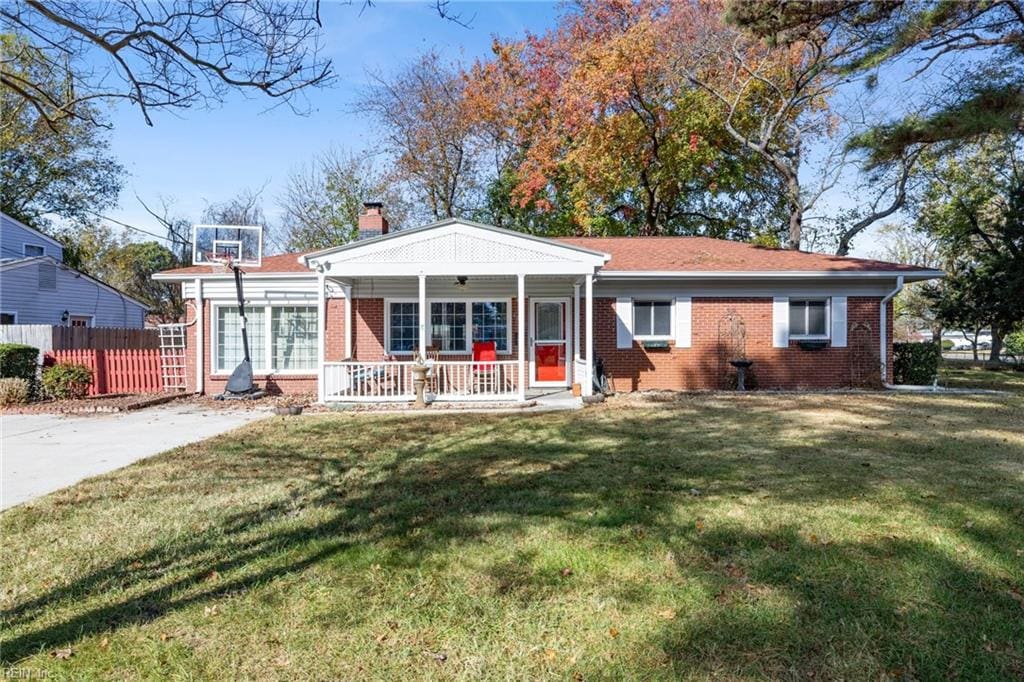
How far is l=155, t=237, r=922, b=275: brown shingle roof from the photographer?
43.3ft

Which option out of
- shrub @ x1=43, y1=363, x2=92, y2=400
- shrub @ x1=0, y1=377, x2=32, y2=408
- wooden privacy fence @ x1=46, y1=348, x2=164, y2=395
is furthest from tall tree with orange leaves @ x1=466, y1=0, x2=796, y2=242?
shrub @ x1=0, y1=377, x2=32, y2=408

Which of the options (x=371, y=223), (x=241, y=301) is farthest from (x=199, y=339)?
(x=371, y=223)

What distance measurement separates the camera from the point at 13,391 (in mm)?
11766

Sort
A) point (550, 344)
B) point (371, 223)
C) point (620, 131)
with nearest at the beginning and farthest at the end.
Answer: point (550, 344) → point (371, 223) → point (620, 131)

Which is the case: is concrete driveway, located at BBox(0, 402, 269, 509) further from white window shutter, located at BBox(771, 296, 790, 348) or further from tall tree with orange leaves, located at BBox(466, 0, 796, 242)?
tall tree with orange leaves, located at BBox(466, 0, 796, 242)

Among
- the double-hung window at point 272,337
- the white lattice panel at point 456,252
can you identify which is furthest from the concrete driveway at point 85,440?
the white lattice panel at point 456,252

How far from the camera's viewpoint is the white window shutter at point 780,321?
44.2 feet

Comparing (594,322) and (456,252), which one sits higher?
(456,252)

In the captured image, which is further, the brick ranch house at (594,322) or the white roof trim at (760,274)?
the brick ranch house at (594,322)

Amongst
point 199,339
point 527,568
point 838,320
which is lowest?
point 527,568

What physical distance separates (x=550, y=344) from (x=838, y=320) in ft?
21.8

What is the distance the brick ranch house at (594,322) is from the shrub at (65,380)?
2.19 m

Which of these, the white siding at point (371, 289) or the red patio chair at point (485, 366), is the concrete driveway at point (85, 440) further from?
the red patio chair at point (485, 366)

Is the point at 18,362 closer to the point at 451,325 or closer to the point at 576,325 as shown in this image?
the point at 451,325
